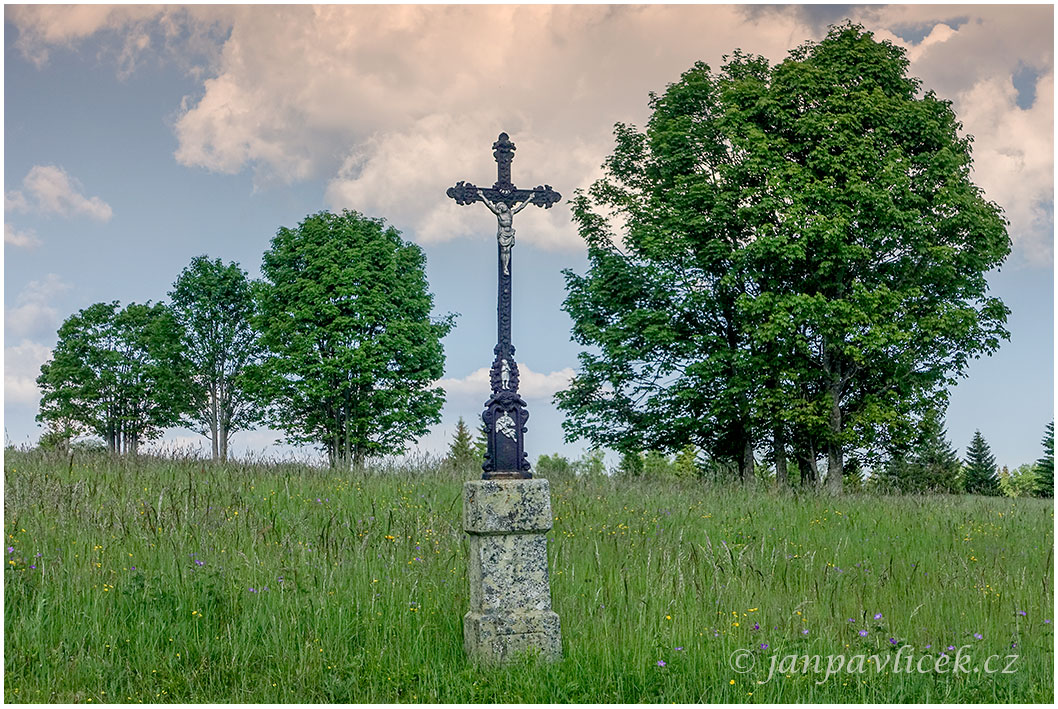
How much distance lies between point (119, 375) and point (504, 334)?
3574cm

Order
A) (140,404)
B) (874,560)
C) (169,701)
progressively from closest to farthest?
(169,701) < (874,560) < (140,404)

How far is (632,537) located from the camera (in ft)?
33.5

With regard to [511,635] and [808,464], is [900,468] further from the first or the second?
→ [511,635]

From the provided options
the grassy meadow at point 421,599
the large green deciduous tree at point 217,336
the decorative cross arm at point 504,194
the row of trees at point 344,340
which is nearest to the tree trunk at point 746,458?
the grassy meadow at point 421,599

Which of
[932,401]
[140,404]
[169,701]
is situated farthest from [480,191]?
[140,404]

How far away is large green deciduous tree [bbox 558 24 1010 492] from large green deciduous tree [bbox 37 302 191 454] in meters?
22.5

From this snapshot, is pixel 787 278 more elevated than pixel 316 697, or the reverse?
pixel 787 278

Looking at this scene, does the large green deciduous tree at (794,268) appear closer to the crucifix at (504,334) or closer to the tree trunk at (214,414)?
the crucifix at (504,334)

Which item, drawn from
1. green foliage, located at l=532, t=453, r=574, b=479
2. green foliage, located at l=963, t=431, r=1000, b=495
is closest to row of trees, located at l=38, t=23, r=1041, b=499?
green foliage, located at l=532, t=453, r=574, b=479

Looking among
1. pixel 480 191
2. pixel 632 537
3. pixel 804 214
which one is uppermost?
pixel 804 214

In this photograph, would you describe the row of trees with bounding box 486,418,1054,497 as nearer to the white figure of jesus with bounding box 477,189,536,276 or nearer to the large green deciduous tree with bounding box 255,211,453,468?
the large green deciduous tree with bounding box 255,211,453,468

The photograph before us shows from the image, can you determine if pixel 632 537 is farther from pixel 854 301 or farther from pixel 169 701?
pixel 854 301

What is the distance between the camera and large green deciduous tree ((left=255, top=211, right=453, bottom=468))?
25688 millimetres

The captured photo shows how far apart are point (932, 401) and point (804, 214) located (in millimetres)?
5389
